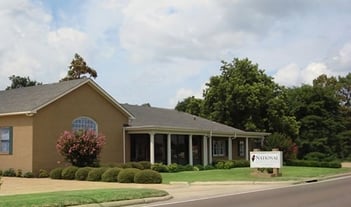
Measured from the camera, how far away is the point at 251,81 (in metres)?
57.7

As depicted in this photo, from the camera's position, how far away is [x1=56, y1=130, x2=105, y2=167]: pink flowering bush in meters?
32.1

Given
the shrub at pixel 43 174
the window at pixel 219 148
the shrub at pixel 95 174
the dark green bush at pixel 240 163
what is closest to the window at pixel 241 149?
the window at pixel 219 148

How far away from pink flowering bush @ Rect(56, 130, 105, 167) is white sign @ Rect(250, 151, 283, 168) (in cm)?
921


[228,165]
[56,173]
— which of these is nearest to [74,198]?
[56,173]

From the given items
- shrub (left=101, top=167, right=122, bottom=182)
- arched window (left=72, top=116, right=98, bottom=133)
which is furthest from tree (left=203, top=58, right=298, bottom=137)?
shrub (left=101, top=167, right=122, bottom=182)

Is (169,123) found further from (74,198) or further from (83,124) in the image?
(74,198)

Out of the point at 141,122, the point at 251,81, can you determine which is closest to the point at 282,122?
the point at 251,81

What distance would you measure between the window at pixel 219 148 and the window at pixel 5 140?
19932mm

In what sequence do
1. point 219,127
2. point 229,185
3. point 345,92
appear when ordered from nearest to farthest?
point 229,185 → point 219,127 → point 345,92

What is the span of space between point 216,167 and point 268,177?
39.8 feet

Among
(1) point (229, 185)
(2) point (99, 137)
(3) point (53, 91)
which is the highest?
(3) point (53, 91)

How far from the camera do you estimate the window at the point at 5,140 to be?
34125mm

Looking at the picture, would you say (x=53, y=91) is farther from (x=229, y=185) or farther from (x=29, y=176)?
(x=229, y=185)

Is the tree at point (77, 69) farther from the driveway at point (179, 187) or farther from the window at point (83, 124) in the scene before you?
the driveway at point (179, 187)
